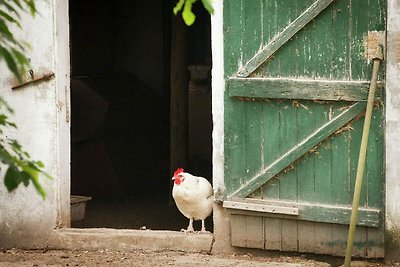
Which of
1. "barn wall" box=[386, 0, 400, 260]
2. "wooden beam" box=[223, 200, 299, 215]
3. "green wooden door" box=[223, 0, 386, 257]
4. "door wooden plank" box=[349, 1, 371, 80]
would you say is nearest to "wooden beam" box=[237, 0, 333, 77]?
"green wooden door" box=[223, 0, 386, 257]

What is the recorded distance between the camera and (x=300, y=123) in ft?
22.2

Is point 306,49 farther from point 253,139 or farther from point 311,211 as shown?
point 311,211

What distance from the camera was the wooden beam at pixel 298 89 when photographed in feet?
21.5

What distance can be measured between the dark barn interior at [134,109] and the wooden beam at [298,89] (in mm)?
2056

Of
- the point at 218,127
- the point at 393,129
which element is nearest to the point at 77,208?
the point at 218,127

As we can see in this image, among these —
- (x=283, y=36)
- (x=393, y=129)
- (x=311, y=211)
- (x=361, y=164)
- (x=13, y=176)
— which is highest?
(x=283, y=36)

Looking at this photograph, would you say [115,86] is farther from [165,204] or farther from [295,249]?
[295,249]

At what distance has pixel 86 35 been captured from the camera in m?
11.9

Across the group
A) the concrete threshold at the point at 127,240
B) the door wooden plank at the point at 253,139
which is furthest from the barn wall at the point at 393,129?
the concrete threshold at the point at 127,240

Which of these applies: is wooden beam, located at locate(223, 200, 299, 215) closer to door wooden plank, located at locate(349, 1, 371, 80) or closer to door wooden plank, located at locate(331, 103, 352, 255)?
door wooden plank, located at locate(331, 103, 352, 255)

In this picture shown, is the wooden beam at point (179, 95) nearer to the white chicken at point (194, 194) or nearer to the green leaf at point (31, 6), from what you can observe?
the white chicken at point (194, 194)

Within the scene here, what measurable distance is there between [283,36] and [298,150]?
87 centimetres

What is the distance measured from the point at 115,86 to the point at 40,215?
149 inches

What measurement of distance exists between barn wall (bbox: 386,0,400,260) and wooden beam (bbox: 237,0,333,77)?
0.50 m
